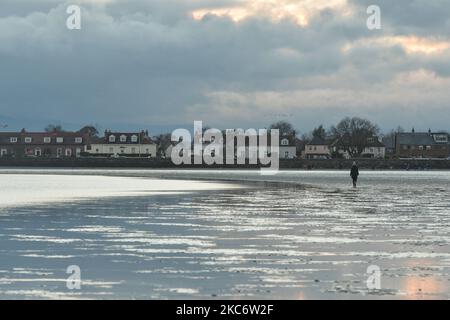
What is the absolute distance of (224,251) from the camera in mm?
20609

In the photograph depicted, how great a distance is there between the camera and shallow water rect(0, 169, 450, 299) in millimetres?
15180

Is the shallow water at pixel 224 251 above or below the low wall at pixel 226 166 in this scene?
below

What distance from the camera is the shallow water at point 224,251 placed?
15.2 meters

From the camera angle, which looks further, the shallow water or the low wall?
the low wall

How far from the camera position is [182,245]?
2177cm

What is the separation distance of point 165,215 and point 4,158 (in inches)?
6064

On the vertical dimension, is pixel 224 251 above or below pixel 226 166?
below

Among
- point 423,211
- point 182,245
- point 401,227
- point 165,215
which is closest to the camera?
point 182,245

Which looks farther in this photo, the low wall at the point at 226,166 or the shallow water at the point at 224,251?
the low wall at the point at 226,166

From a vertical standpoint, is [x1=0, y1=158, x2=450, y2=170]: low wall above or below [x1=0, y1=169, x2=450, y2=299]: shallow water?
above

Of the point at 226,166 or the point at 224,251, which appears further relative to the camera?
the point at 226,166

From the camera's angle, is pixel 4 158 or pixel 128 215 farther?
pixel 4 158
